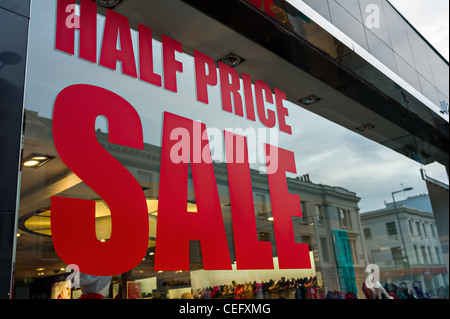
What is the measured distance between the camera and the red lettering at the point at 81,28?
3.26 m

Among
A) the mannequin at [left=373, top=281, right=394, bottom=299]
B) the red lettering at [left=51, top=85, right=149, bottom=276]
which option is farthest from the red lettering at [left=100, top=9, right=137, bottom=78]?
the mannequin at [left=373, top=281, right=394, bottom=299]

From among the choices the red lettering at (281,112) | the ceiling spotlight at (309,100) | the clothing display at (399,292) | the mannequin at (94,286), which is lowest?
the clothing display at (399,292)

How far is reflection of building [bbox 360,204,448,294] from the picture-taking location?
18.9ft

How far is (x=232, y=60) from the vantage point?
15.4 feet

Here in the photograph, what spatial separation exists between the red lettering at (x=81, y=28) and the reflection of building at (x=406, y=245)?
13.5 feet

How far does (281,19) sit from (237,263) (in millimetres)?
2550

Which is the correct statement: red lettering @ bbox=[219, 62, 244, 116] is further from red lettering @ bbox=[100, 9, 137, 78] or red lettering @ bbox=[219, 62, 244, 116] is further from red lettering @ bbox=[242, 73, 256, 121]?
red lettering @ bbox=[100, 9, 137, 78]

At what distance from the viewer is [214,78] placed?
4.41 metres

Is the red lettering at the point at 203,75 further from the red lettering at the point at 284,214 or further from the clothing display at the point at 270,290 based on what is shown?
the clothing display at the point at 270,290

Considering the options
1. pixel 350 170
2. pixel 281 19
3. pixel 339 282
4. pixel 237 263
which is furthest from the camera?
pixel 350 170

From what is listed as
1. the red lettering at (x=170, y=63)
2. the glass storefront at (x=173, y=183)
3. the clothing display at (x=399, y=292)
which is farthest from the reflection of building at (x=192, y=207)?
the red lettering at (x=170, y=63)
